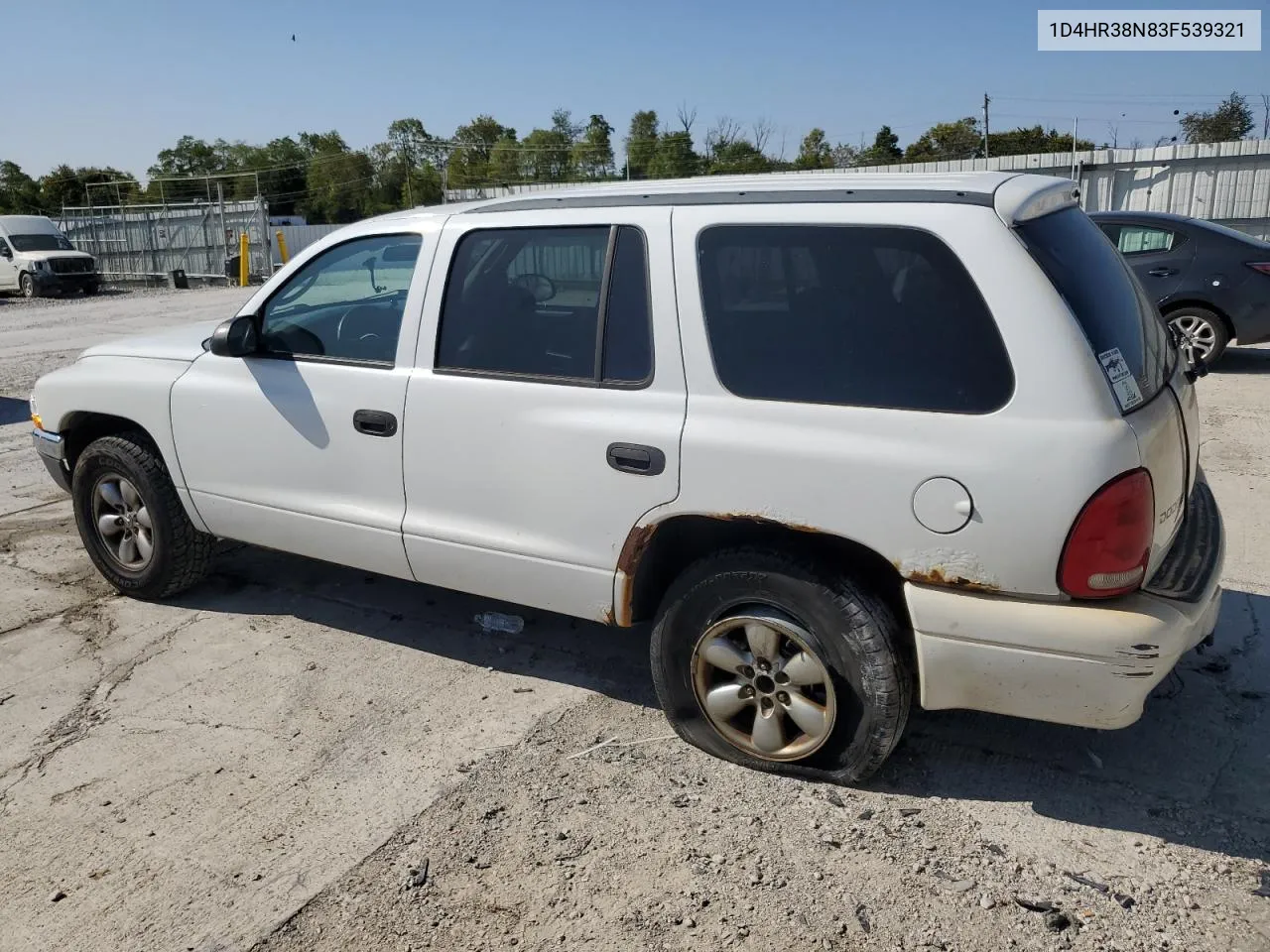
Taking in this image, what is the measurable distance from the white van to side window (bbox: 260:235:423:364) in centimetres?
2554

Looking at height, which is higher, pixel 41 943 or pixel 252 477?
pixel 252 477

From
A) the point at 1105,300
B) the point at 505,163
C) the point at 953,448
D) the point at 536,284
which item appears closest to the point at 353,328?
the point at 536,284

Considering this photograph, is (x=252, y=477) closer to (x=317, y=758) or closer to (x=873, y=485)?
(x=317, y=758)

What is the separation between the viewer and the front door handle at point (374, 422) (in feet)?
12.8

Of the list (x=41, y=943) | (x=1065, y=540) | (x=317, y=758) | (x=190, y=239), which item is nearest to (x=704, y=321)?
(x=1065, y=540)

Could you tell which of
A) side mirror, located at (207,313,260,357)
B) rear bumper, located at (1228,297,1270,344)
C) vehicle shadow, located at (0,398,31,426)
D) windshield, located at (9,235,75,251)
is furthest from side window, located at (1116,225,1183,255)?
windshield, located at (9,235,75,251)

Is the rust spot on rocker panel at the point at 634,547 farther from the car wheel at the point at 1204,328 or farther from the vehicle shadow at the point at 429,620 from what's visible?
the car wheel at the point at 1204,328

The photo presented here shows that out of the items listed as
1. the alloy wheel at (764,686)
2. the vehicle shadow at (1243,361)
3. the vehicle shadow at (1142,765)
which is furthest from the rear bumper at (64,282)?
the vehicle shadow at (1142,765)

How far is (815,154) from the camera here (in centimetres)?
4641

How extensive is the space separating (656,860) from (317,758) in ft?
4.40

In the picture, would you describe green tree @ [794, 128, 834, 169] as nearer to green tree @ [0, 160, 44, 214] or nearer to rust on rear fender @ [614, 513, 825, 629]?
rust on rear fender @ [614, 513, 825, 629]

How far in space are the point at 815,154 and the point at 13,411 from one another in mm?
41461

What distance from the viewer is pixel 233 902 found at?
2.88 metres

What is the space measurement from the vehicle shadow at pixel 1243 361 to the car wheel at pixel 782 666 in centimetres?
918
